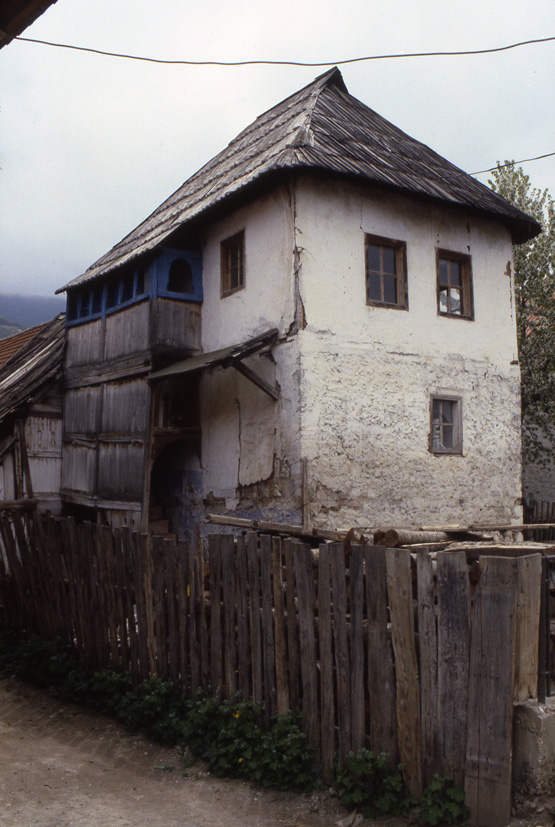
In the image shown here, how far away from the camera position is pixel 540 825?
147 inches

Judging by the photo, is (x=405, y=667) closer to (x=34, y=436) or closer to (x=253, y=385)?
(x=253, y=385)

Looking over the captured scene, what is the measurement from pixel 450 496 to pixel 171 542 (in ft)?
20.4

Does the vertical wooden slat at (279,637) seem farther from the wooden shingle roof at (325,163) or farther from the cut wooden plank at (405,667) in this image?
the wooden shingle roof at (325,163)

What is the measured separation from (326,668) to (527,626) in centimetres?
133

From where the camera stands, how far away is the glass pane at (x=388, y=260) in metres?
10.9

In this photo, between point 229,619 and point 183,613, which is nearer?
point 229,619

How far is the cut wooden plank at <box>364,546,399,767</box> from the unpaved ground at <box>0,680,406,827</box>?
1.47 ft

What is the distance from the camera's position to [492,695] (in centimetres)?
381

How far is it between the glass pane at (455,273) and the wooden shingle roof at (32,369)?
801 cm

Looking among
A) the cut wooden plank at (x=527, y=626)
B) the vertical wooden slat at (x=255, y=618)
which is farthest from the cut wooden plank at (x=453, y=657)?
the vertical wooden slat at (x=255, y=618)

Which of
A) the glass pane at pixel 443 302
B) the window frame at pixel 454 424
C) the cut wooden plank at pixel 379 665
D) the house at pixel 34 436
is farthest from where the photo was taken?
the house at pixel 34 436

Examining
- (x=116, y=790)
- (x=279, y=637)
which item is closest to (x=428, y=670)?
(x=279, y=637)

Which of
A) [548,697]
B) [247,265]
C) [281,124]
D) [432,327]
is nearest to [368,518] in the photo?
[432,327]

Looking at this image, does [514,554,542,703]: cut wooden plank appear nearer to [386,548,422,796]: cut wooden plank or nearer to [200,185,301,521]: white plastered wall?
[386,548,422,796]: cut wooden plank
